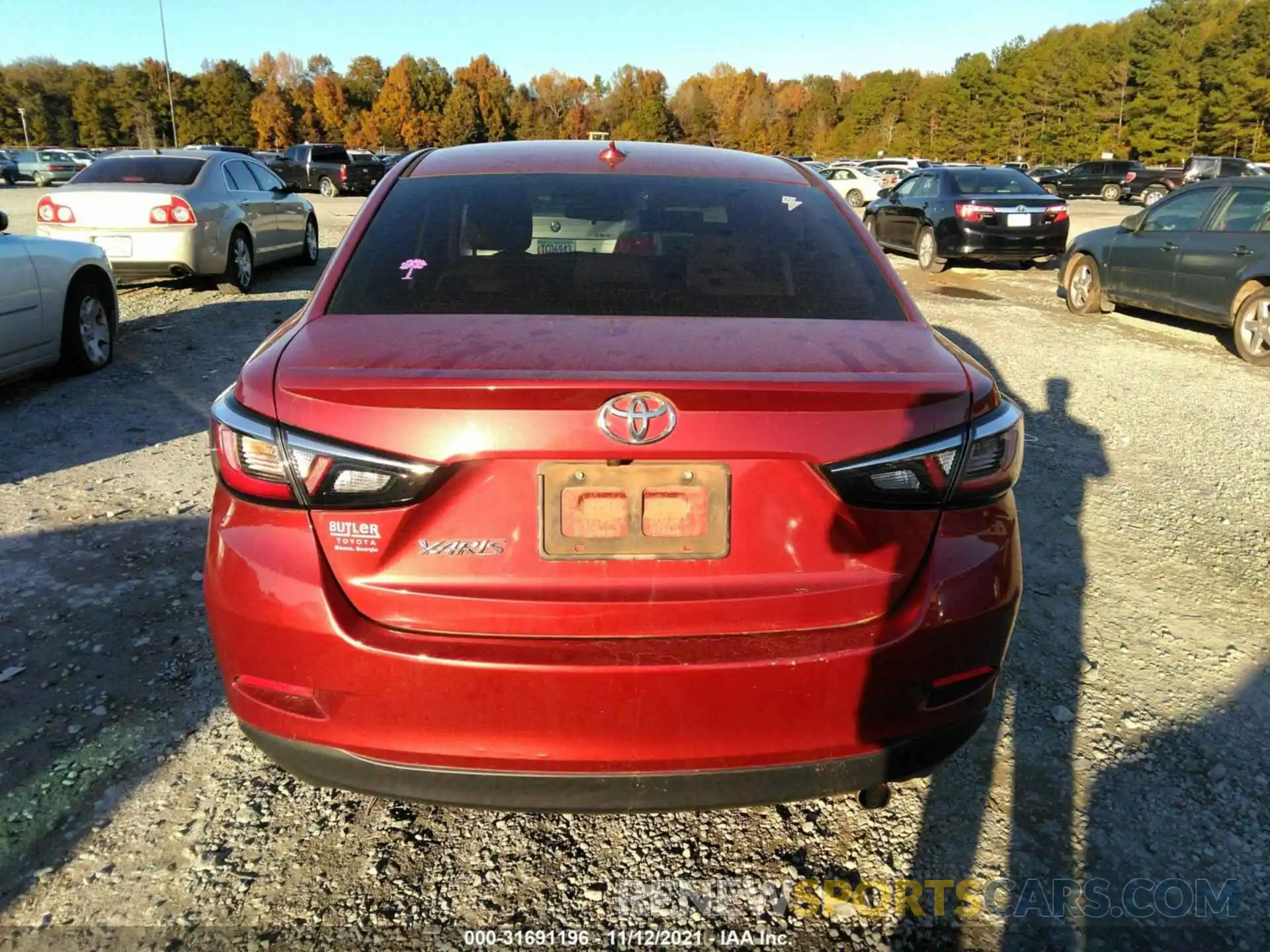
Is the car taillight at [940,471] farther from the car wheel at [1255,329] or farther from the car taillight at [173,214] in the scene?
the car taillight at [173,214]

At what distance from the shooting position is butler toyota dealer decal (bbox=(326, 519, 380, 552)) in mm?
1857

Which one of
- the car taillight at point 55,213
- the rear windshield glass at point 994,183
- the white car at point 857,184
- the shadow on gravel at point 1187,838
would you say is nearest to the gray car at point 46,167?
the white car at point 857,184

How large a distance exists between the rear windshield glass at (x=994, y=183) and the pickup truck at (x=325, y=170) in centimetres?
2231

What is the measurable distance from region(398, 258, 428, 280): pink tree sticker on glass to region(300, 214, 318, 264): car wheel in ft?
38.9

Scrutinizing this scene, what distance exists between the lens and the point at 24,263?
6250 millimetres

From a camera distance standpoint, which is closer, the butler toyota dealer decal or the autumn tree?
the butler toyota dealer decal

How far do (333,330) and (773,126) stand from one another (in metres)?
111

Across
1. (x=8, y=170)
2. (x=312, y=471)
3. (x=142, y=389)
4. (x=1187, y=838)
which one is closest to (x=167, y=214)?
(x=142, y=389)

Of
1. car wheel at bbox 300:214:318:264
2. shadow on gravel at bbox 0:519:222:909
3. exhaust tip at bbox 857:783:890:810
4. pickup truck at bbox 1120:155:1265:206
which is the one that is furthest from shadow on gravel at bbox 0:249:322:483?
pickup truck at bbox 1120:155:1265:206

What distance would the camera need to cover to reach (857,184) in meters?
30.9

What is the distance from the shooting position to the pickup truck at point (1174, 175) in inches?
1321

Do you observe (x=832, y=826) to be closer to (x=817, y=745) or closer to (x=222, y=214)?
(x=817, y=745)

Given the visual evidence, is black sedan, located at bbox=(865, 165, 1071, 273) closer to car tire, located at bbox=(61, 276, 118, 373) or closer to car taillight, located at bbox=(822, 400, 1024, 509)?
car tire, located at bbox=(61, 276, 118, 373)

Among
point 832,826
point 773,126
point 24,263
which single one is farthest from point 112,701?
point 773,126
